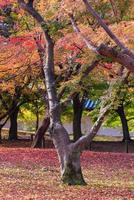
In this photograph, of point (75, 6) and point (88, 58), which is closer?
point (75, 6)

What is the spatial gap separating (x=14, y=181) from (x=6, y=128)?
38013 millimetres

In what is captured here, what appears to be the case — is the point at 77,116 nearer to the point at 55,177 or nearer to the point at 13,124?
the point at 13,124

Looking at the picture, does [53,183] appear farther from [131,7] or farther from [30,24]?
[30,24]

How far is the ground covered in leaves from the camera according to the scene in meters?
10.7

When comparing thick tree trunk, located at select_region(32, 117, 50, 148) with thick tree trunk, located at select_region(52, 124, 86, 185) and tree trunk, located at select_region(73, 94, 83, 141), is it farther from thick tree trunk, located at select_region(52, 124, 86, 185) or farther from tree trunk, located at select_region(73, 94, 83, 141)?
thick tree trunk, located at select_region(52, 124, 86, 185)

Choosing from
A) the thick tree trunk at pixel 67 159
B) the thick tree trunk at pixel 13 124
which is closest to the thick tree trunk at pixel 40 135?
the thick tree trunk at pixel 13 124

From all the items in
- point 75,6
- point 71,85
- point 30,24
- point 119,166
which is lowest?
point 119,166

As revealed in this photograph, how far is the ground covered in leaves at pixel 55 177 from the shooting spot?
1071 cm

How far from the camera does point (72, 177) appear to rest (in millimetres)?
12602

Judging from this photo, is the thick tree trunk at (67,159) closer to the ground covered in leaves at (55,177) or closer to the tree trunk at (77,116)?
the ground covered in leaves at (55,177)

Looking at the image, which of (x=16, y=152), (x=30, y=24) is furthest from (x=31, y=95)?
(x=30, y=24)

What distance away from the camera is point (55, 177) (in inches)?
577

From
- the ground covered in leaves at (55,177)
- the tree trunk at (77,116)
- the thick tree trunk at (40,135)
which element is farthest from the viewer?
the tree trunk at (77,116)

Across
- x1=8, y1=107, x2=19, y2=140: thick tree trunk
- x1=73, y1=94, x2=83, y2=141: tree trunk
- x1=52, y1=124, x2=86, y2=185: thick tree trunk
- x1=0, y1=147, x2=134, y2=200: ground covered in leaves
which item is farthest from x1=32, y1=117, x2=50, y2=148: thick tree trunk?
x1=52, y1=124, x2=86, y2=185: thick tree trunk
